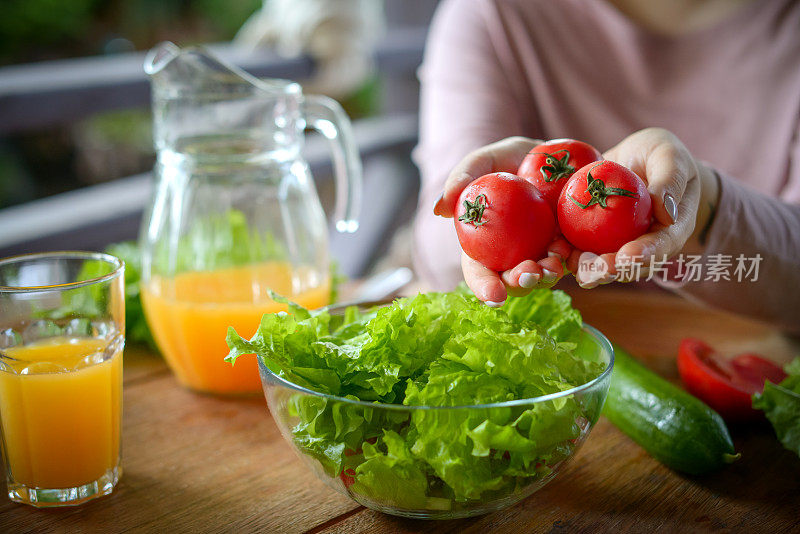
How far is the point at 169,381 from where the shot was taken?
3.91 feet

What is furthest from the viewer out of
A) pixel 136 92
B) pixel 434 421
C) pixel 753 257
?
pixel 136 92

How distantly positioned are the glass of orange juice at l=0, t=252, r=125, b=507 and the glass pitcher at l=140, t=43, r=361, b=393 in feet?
0.79

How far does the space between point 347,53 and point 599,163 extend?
5.56 ft

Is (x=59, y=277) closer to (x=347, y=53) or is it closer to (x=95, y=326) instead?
(x=95, y=326)

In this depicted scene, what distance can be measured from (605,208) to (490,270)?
14cm

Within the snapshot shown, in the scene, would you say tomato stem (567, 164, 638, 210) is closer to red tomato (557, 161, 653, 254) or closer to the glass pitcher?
red tomato (557, 161, 653, 254)

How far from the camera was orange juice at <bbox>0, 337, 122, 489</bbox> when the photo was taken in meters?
0.83

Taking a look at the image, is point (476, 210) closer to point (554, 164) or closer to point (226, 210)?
point (554, 164)

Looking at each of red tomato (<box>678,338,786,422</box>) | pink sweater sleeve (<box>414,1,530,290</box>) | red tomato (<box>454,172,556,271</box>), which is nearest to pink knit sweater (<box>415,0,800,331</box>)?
pink sweater sleeve (<box>414,1,530,290</box>)

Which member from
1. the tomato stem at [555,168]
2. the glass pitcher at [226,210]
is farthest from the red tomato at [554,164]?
the glass pitcher at [226,210]

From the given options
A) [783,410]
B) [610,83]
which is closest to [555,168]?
[783,410]

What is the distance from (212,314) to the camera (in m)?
1.11

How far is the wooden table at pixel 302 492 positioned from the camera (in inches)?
31.4

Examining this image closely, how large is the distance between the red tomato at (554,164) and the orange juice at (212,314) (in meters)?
0.45
